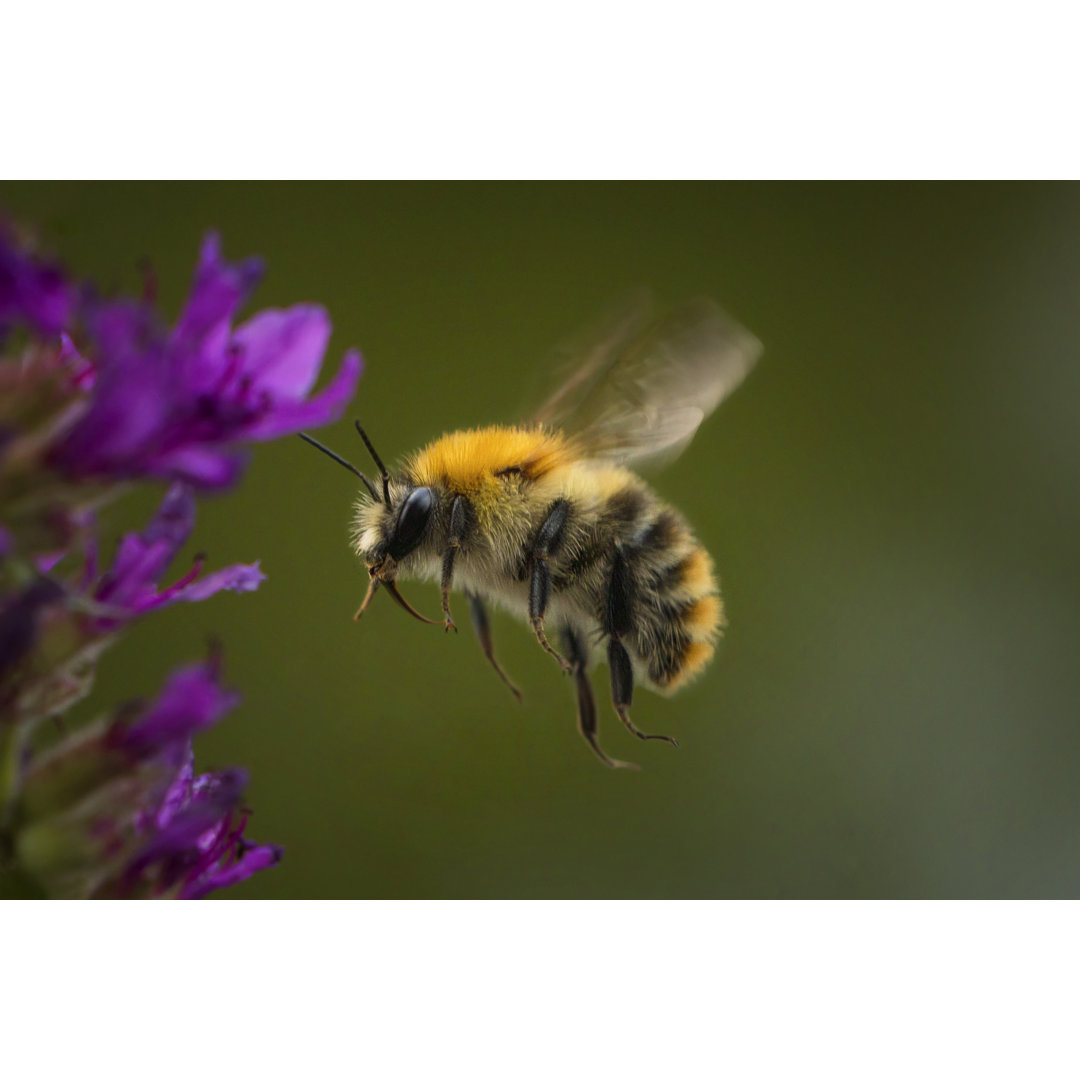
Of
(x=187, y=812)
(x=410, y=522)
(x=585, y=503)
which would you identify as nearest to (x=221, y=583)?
(x=187, y=812)

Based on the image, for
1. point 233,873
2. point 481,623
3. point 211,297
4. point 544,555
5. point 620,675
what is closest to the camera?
point 211,297

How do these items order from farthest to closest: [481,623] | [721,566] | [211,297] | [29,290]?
[721,566] < [481,623] < [211,297] < [29,290]

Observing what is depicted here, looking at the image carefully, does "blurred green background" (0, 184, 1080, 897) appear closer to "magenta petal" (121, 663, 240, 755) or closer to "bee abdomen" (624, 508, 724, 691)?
"bee abdomen" (624, 508, 724, 691)

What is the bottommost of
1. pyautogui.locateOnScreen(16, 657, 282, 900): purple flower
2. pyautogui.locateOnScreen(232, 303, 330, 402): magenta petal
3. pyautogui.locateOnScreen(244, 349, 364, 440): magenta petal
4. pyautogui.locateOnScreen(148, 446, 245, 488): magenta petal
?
pyautogui.locateOnScreen(16, 657, 282, 900): purple flower

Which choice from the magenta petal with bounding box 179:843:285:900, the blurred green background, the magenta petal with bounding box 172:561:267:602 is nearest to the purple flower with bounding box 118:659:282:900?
the magenta petal with bounding box 179:843:285:900

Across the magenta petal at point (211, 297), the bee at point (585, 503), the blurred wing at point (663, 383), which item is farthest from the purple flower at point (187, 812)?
the blurred wing at point (663, 383)

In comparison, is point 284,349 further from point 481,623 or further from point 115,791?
point 481,623

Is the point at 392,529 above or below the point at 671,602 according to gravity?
below

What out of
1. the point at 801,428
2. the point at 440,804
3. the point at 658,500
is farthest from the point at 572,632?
the point at 801,428
